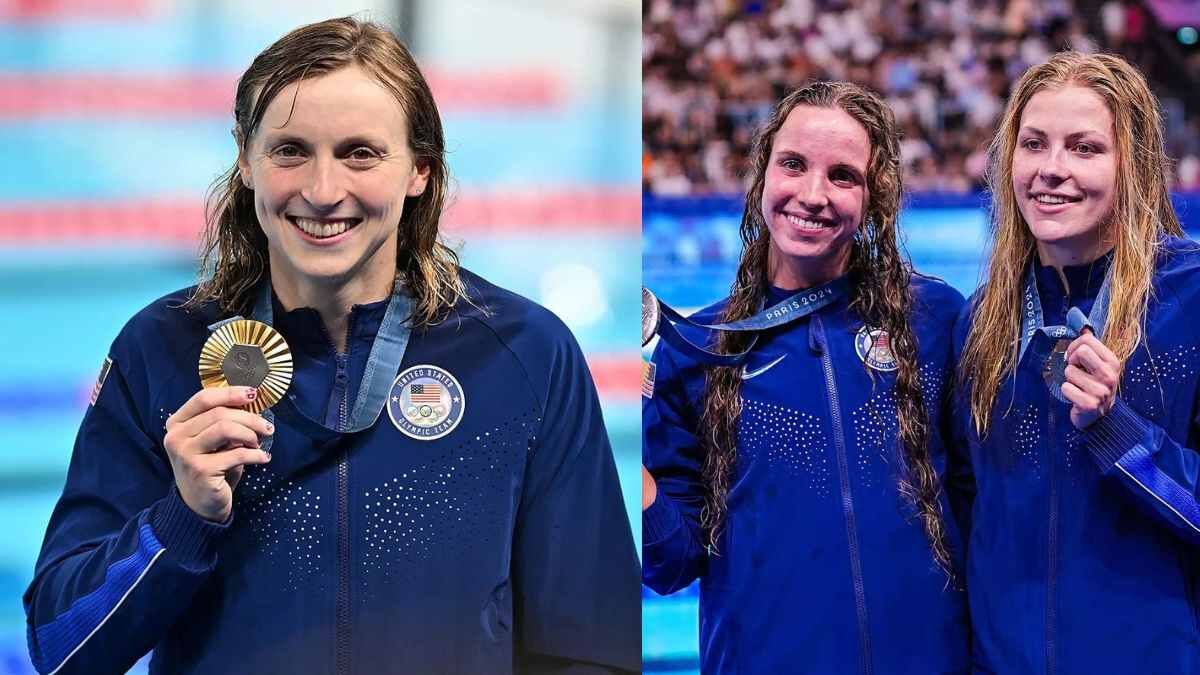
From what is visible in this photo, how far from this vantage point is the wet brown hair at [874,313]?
119 inches

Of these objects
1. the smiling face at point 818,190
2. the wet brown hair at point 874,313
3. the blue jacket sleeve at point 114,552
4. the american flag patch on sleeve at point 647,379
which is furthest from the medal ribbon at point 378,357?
the smiling face at point 818,190

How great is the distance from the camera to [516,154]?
2889mm

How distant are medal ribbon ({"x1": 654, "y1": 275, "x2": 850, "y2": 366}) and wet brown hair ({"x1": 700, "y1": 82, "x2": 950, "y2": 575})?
1.5 inches

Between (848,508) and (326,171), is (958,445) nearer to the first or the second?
(848,508)

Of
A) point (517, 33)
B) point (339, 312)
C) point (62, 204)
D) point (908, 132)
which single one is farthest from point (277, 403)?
point (908, 132)

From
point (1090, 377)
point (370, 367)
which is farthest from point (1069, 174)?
point (370, 367)

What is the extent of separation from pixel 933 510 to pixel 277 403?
1.50 metres

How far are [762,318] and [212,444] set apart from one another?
1.31 metres

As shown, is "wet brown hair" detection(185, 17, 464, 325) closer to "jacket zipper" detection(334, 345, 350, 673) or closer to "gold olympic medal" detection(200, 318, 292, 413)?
"gold olympic medal" detection(200, 318, 292, 413)

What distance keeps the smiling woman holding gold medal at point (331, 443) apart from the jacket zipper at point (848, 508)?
0.62m

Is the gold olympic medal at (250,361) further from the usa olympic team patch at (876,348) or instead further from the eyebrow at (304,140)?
the usa olympic team patch at (876,348)

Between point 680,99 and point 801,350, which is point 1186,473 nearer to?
point 801,350

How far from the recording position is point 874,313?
3.10 meters

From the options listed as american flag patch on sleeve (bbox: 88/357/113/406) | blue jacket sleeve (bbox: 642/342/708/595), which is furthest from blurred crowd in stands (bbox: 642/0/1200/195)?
american flag patch on sleeve (bbox: 88/357/113/406)
